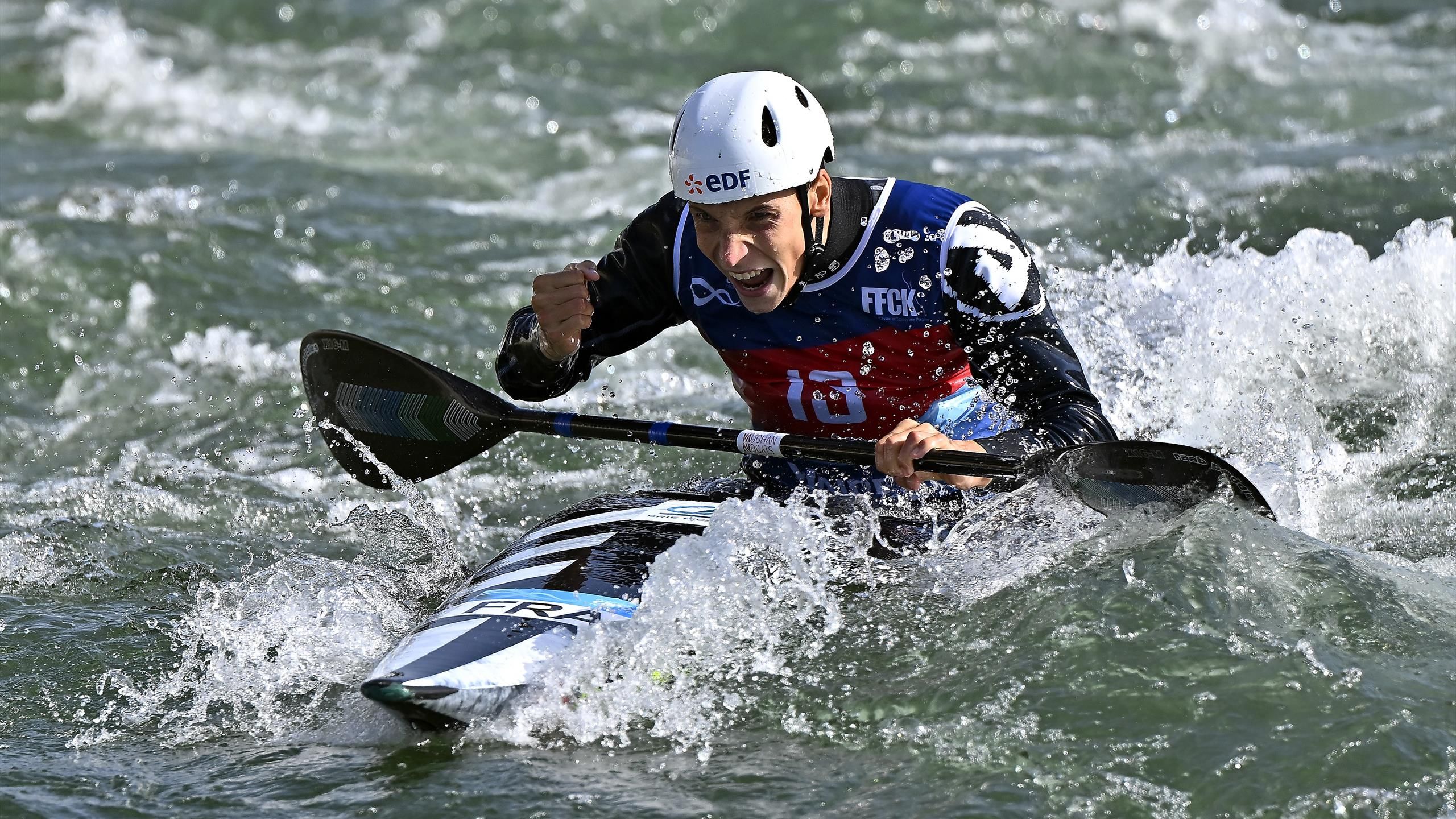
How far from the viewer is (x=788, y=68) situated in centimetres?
1282

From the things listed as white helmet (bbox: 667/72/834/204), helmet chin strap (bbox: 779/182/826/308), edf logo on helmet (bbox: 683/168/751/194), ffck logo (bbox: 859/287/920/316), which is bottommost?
ffck logo (bbox: 859/287/920/316)

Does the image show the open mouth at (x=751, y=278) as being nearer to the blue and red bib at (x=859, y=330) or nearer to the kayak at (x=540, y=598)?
the blue and red bib at (x=859, y=330)

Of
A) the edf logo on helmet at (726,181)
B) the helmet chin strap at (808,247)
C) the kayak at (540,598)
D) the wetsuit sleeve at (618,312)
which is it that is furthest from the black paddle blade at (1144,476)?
the wetsuit sleeve at (618,312)

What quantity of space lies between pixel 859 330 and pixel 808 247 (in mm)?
273

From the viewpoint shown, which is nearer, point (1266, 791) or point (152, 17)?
point (1266, 791)

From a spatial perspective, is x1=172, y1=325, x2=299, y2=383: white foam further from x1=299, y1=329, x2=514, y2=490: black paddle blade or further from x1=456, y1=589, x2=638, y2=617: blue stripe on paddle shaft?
x1=456, y1=589, x2=638, y2=617: blue stripe on paddle shaft

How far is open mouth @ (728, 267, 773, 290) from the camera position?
3.73m

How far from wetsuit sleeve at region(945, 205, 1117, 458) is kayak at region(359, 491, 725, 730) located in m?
0.82

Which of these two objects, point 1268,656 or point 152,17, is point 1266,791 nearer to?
point 1268,656

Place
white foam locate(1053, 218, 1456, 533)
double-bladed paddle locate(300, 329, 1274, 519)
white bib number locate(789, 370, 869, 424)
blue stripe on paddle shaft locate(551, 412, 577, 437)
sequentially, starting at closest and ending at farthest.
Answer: double-bladed paddle locate(300, 329, 1274, 519) → white bib number locate(789, 370, 869, 424) → blue stripe on paddle shaft locate(551, 412, 577, 437) → white foam locate(1053, 218, 1456, 533)

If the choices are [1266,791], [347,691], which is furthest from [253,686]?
[1266,791]

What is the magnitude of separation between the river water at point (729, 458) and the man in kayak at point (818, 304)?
34 cm

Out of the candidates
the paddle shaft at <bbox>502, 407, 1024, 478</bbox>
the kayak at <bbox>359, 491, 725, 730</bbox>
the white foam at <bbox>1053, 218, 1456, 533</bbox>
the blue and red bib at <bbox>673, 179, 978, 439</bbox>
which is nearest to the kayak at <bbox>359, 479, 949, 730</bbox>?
the kayak at <bbox>359, 491, 725, 730</bbox>

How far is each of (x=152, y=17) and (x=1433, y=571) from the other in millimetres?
13490
